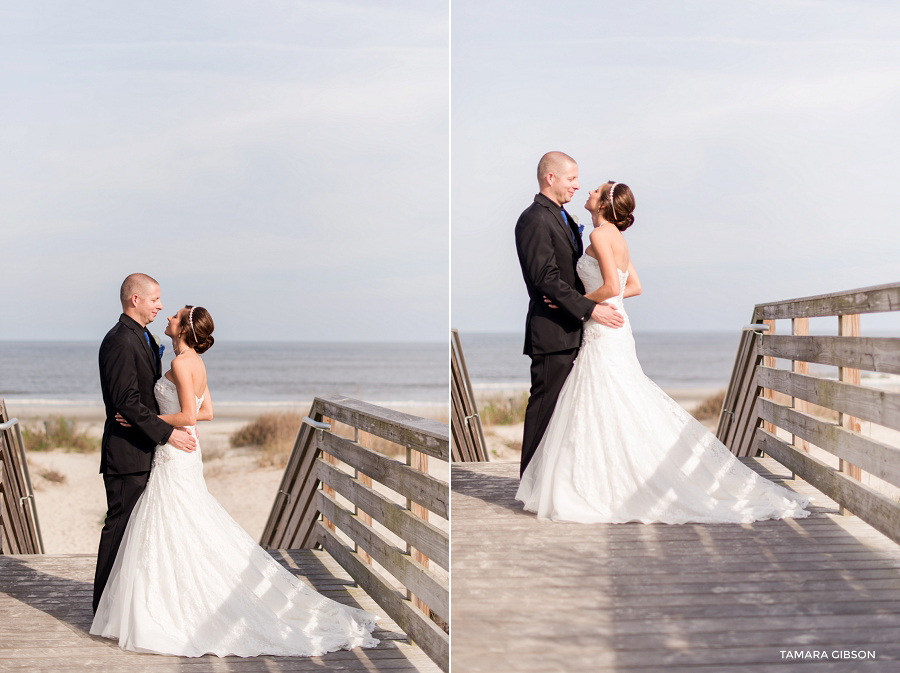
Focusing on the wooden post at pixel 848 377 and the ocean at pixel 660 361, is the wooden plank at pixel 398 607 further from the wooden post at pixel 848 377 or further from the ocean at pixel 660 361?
the ocean at pixel 660 361

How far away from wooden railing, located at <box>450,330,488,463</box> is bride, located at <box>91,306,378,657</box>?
2.76m

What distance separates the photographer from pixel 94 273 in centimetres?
3553

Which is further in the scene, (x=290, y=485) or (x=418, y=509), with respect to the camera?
(x=290, y=485)

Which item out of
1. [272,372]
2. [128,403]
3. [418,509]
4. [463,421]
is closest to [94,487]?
[463,421]

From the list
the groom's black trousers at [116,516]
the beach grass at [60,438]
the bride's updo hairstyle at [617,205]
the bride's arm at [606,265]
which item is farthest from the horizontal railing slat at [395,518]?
the beach grass at [60,438]

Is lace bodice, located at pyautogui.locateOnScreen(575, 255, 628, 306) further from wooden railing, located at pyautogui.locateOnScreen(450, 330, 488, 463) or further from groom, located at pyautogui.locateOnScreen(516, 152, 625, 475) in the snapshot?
wooden railing, located at pyautogui.locateOnScreen(450, 330, 488, 463)

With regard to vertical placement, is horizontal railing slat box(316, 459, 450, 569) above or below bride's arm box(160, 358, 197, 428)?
below

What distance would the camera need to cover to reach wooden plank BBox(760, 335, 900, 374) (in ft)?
11.5

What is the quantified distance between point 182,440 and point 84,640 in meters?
0.94

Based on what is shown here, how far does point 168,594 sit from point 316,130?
40.4 metres

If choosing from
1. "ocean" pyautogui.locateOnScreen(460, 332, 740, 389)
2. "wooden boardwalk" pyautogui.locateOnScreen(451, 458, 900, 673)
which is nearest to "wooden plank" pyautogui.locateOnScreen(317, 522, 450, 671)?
"wooden boardwalk" pyautogui.locateOnScreen(451, 458, 900, 673)

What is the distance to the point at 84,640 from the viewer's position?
3.37 m

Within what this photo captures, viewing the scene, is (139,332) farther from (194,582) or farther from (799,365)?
(799,365)

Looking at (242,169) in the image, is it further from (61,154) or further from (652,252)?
(652,252)
